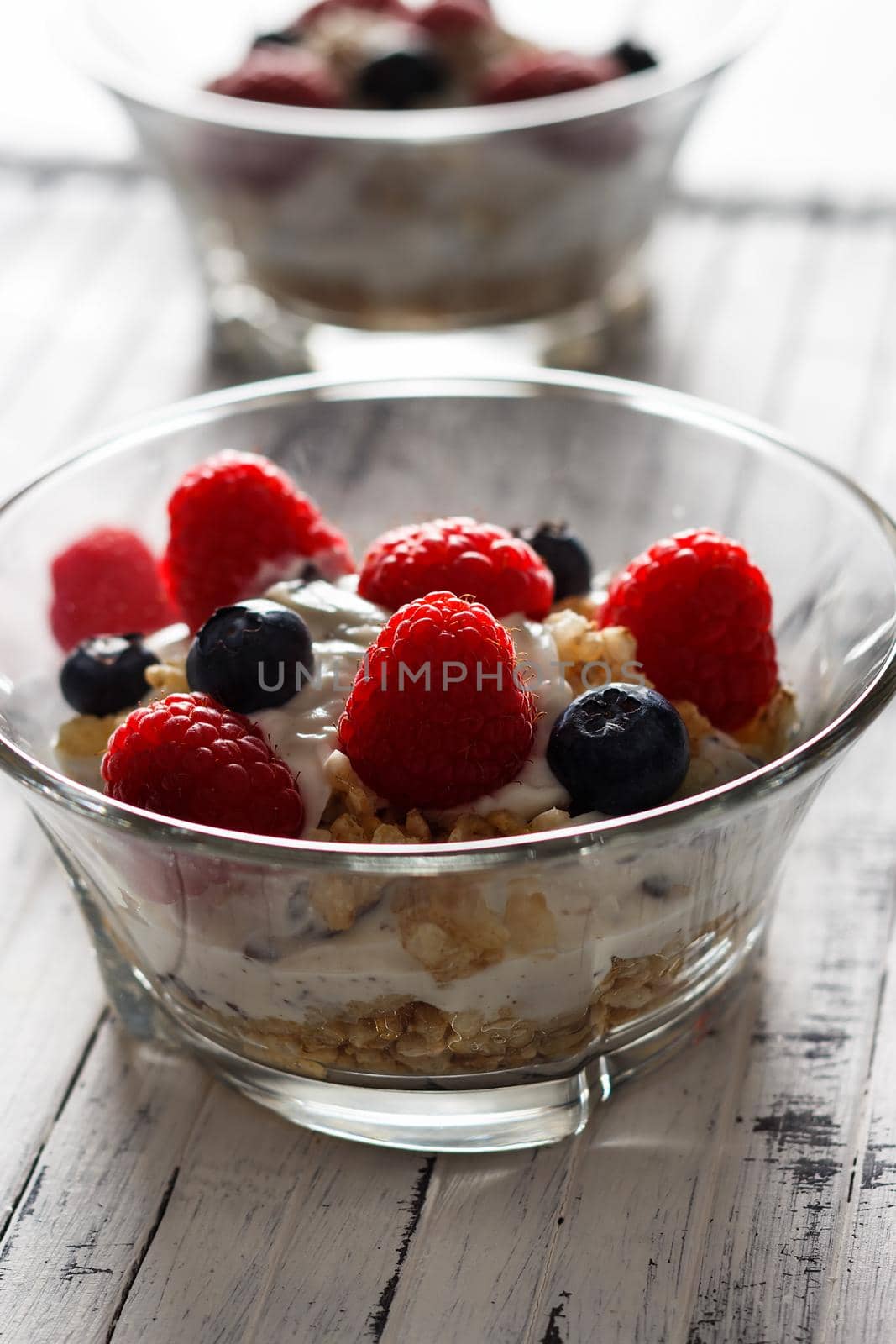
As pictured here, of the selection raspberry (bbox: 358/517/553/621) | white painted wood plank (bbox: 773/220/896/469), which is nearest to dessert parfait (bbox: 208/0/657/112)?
white painted wood plank (bbox: 773/220/896/469)

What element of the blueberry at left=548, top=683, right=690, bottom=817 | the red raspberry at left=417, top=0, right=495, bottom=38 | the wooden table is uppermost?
the red raspberry at left=417, top=0, right=495, bottom=38

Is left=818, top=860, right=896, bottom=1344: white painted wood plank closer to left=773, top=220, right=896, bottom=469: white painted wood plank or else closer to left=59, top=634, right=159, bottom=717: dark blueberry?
left=59, top=634, right=159, bottom=717: dark blueberry

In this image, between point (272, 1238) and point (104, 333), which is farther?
point (104, 333)

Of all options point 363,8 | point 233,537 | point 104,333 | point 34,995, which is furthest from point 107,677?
point 363,8

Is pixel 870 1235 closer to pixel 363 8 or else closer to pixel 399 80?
pixel 399 80

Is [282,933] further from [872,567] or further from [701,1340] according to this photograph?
[872,567]

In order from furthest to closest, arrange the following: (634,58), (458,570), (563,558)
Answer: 1. (634,58)
2. (563,558)
3. (458,570)

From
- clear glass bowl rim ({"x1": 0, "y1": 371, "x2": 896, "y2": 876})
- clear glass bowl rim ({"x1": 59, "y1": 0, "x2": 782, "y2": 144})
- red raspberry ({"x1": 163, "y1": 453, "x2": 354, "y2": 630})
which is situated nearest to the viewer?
clear glass bowl rim ({"x1": 0, "y1": 371, "x2": 896, "y2": 876})
